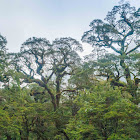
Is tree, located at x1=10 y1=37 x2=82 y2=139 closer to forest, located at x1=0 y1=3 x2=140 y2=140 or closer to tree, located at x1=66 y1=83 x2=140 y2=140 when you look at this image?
forest, located at x1=0 y1=3 x2=140 y2=140

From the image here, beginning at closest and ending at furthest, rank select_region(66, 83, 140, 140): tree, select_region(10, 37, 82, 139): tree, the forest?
1. select_region(66, 83, 140, 140): tree
2. the forest
3. select_region(10, 37, 82, 139): tree

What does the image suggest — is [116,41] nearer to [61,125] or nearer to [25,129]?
[61,125]

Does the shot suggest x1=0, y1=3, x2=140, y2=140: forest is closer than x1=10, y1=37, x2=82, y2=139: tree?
Yes

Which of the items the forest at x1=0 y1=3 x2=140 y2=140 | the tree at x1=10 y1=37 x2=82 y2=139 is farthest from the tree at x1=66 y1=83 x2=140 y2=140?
the tree at x1=10 y1=37 x2=82 y2=139

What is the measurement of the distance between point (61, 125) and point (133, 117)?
5716 millimetres

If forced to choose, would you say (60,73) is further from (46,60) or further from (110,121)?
(110,121)

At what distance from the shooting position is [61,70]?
13.0 metres

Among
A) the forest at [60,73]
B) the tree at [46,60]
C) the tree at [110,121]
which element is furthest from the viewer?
the tree at [46,60]

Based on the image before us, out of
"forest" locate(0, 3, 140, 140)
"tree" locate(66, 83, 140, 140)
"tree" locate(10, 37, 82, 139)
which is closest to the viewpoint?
"tree" locate(66, 83, 140, 140)

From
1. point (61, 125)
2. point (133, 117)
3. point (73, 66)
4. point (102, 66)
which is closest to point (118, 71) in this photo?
point (102, 66)

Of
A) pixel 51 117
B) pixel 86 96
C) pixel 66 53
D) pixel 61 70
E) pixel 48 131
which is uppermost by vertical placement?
pixel 66 53

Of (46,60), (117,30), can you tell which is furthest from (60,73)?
(117,30)

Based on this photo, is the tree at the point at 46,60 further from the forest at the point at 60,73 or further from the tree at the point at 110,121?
the tree at the point at 110,121

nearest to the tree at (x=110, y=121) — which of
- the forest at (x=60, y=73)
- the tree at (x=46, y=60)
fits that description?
the forest at (x=60, y=73)
